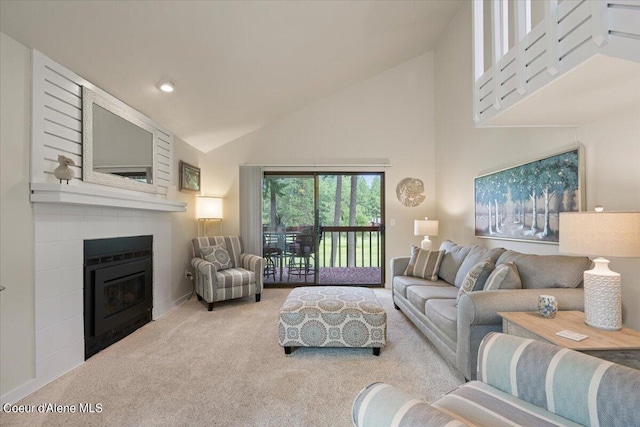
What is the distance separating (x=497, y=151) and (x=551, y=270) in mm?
1517

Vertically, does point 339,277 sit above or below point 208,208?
below

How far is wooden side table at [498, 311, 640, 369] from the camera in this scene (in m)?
1.38

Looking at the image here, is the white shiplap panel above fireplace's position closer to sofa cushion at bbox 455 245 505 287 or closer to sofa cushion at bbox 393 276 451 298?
sofa cushion at bbox 393 276 451 298

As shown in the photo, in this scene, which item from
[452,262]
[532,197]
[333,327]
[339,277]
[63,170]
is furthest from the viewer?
[339,277]

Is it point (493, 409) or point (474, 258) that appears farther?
point (474, 258)

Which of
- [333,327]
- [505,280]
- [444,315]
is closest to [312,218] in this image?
[333,327]

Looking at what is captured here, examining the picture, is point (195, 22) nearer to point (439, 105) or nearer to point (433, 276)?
point (433, 276)

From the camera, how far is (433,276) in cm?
336

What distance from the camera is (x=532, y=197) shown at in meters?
2.62

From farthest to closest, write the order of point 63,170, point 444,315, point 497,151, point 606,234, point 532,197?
point 497,151
point 532,197
point 444,315
point 63,170
point 606,234

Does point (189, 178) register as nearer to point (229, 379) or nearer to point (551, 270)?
point (229, 379)

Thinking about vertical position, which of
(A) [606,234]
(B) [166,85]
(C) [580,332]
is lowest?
(C) [580,332]

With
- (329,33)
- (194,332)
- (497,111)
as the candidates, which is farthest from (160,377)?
(329,33)

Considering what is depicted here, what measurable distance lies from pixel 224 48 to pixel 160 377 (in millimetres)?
2712
